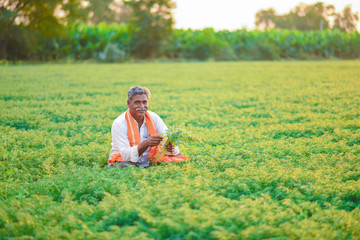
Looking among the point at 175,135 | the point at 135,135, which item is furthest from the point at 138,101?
the point at 175,135

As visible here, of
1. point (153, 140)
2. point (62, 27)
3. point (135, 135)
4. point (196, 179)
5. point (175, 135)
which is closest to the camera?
point (196, 179)

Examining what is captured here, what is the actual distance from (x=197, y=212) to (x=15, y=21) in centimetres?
3098

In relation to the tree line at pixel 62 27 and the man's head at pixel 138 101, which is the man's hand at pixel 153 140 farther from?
the tree line at pixel 62 27

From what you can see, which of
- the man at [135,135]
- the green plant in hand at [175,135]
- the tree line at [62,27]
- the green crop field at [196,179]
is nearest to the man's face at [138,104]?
the man at [135,135]

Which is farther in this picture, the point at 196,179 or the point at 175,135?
the point at 175,135

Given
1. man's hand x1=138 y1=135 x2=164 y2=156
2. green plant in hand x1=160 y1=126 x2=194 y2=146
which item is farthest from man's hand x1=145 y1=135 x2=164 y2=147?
green plant in hand x1=160 y1=126 x2=194 y2=146

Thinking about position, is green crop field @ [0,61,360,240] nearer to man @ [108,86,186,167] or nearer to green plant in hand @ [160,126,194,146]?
man @ [108,86,186,167]

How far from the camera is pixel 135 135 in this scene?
5.23m

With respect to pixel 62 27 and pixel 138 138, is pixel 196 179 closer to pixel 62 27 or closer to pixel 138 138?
pixel 138 138

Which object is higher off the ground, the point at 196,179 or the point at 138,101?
the point at 138,101

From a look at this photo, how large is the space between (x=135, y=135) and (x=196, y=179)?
119 cm

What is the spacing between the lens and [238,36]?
41219mm

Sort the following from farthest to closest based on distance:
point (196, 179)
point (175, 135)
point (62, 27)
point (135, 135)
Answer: point (62, 27)
point (135, 135)
point (175, 135)
point (196, 179)

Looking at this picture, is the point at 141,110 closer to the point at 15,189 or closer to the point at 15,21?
the point at 15,189
